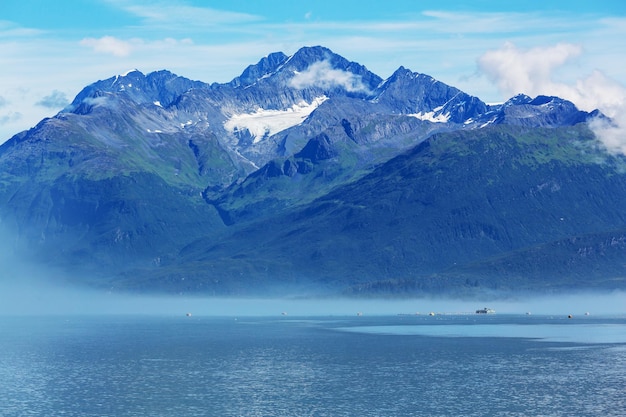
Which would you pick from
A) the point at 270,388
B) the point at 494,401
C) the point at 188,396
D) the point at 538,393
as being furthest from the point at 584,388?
the point at 188,396

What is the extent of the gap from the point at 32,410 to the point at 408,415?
177ft

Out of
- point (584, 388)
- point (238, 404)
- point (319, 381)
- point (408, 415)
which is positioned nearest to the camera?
point (408, 415)

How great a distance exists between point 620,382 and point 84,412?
290 feet

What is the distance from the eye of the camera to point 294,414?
525 ft

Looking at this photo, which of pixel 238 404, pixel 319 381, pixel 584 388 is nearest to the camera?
pixel 238 404

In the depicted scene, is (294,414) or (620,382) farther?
(620,382)

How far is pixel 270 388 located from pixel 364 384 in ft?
54.0

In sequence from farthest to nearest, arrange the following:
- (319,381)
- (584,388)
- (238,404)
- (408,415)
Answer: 1. (319,381)
2. (584,388)
3. (238,404)
4. (408,415)

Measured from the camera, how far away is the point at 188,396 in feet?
583

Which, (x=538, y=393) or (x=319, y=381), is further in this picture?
(x=319, y=381)

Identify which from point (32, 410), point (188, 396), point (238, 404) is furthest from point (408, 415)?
point (32, 410)

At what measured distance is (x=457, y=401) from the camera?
6747 inches

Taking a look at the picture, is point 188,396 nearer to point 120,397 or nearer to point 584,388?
point 120,397

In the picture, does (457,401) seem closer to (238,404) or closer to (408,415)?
(408,415)
